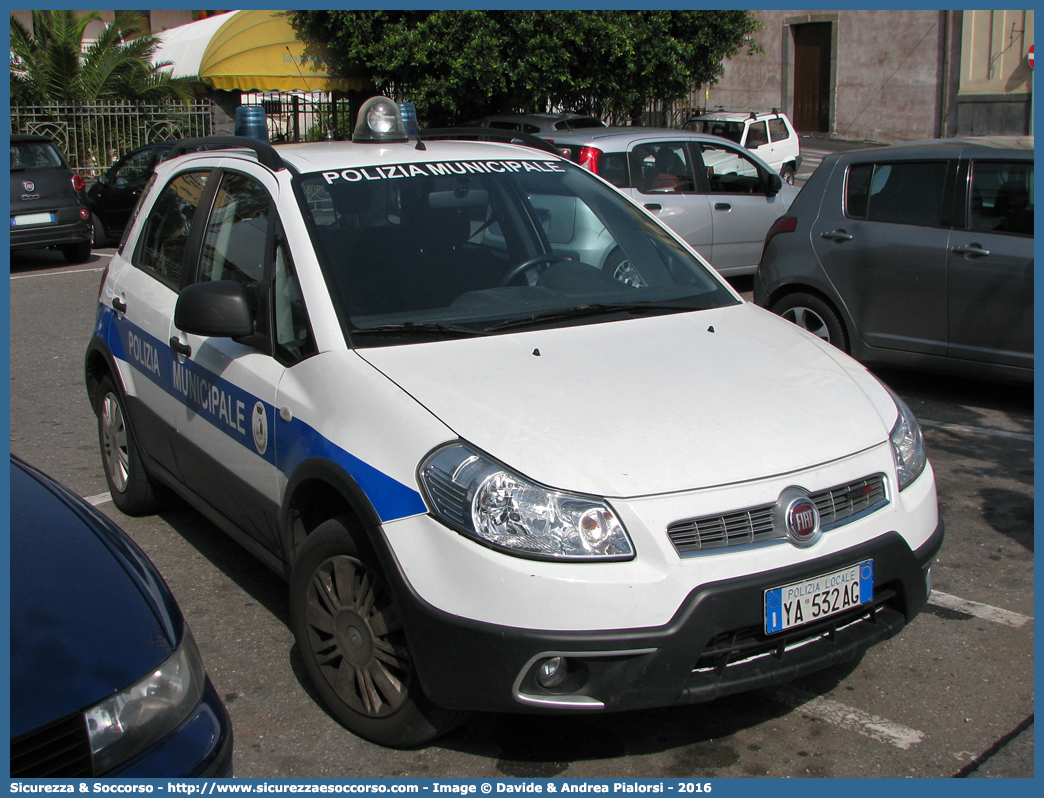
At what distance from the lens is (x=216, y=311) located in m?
3.32

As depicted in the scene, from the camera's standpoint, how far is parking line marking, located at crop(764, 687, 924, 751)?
3.04 meters

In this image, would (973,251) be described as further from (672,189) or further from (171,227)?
(171,227)

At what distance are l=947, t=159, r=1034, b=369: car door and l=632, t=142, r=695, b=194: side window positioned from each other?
3.95m

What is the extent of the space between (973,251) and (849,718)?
388 cm


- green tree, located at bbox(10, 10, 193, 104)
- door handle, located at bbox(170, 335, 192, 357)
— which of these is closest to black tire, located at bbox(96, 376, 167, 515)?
door handle, located at bbox(170, 335, 192, 357)

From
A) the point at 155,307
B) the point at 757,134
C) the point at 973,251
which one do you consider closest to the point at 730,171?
the point at 973,251

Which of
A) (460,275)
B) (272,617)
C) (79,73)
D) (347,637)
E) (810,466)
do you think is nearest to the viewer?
(810,466)

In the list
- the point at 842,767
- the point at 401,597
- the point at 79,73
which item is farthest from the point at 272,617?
the point at 79,73

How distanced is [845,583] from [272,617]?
6.98ft

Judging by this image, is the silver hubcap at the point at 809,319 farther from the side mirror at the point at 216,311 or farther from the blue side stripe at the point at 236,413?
the side mirror at the point at 216,311

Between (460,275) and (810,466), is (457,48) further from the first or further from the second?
(810,466)

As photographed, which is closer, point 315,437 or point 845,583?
point 845,583

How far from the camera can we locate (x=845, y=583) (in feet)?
→ 9.07

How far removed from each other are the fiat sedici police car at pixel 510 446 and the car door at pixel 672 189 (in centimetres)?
574
